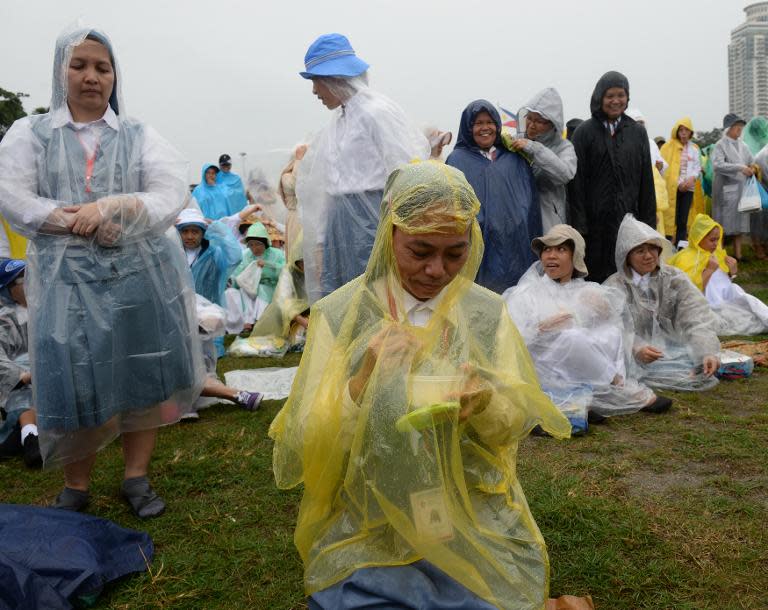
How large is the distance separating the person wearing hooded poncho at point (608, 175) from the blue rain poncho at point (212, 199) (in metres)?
7.37

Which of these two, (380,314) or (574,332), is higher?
(380,314)

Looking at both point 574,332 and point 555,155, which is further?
point 555,155

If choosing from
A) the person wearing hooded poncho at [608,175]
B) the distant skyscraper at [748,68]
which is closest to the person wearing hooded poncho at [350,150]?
the person wearing hooded poncho at [608,175]

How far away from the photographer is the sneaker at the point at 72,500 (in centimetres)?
291

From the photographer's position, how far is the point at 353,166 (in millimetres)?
3941

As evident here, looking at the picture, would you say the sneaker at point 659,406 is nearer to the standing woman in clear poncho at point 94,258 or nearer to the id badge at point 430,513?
the standing woman in clear poncho at point 94,258

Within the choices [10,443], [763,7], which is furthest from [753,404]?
[763,7]

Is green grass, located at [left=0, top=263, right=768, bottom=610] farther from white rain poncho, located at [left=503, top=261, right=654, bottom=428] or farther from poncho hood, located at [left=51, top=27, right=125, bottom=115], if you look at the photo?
poncho hood, located at [left=51, top=27, right=125, bottom=115]

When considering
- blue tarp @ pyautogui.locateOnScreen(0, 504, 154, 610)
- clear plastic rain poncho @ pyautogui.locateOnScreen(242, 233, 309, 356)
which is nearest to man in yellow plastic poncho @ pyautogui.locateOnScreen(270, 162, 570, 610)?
blue tarp @ pyautogui.locateOnScreen(0, 504, 154, 610)

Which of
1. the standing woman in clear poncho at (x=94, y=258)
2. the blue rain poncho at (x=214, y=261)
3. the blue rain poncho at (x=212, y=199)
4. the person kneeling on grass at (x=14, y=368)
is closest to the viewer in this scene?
the standing woman in clear poncho at (x=94, y=258)

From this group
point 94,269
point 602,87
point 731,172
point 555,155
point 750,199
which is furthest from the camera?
point 731,172

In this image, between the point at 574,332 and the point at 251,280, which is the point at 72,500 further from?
the point at 251,280

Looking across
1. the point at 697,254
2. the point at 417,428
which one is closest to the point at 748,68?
the point at 697,254

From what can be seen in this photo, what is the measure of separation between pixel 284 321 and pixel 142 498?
12.6ft
